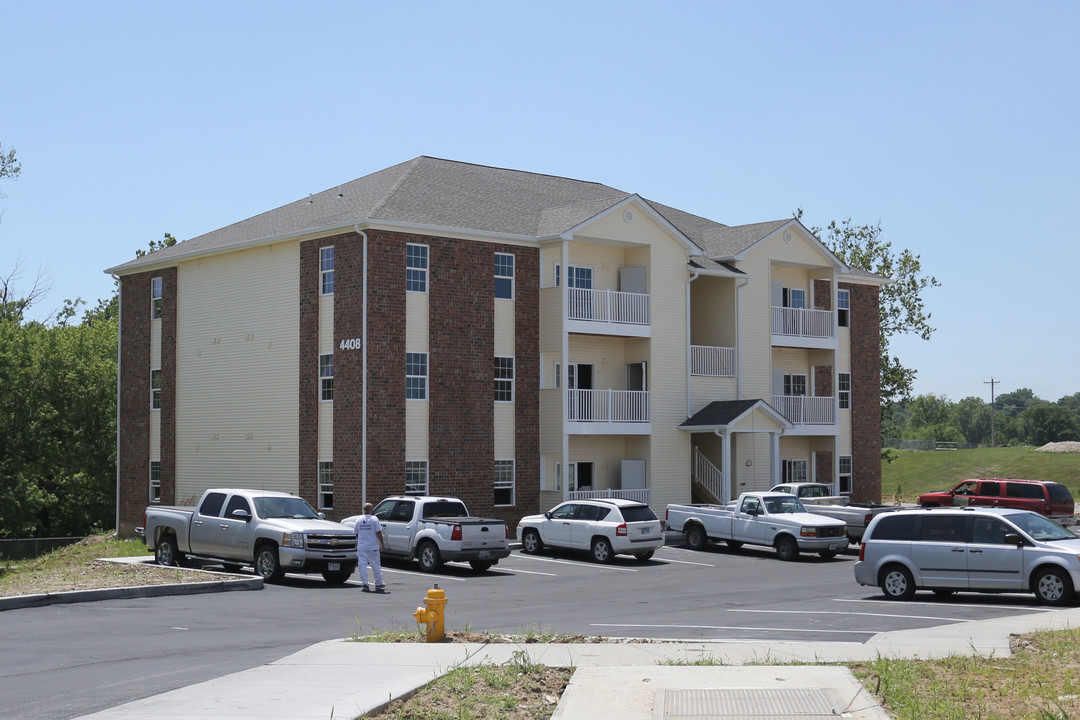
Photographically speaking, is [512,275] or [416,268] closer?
[416,268]

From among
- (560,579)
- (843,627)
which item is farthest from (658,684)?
(560,579)

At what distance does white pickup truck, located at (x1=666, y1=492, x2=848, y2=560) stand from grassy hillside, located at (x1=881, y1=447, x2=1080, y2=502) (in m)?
49.6

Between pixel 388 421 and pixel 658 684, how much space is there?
70.0 feet

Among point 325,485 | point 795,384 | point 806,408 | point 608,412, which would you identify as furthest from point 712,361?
point 325,485

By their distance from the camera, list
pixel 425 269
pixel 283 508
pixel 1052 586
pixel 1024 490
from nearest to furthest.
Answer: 1. pixel 1052 586
2. pixel 283 508
3. pixel 425 269
4. pixel 1024 490

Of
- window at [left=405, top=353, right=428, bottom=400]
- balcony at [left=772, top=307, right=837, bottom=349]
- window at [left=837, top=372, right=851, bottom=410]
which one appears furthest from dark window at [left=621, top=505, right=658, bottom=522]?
window at [left=837, top=372, right=851, bottom=410]

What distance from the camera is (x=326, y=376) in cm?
3234

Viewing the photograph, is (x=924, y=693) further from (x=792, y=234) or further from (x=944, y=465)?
(x=944, y=465)

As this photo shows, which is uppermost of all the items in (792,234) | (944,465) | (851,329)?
(792,234)

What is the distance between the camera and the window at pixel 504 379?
3406 centimetres

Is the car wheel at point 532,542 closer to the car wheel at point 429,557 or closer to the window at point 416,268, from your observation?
the car wheel at point 429,557

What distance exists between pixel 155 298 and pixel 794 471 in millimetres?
23789

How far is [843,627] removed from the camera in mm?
15719

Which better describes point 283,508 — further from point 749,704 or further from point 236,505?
point 749,704
